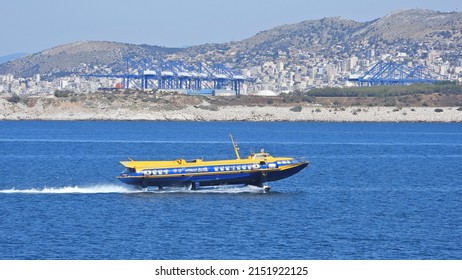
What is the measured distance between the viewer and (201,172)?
168ft

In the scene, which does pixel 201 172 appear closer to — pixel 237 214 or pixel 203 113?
pixel 237 214

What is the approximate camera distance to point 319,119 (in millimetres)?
188125

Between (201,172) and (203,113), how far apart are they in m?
136

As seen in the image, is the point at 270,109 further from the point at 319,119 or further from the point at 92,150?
the point at 92,150

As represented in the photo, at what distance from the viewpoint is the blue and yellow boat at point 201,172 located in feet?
167

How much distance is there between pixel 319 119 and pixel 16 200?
14067 cm

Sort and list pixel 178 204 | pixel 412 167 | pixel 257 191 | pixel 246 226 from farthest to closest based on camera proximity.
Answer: pixel 412 167 → pixel 257 191 → pixel 178 204 → pixel 246 226

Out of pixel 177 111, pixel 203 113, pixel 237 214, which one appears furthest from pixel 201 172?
pixel 177 111

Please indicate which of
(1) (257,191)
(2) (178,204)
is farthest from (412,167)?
(2) (178,204)

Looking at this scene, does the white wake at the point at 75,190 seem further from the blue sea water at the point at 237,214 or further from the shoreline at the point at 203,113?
the shoreline at the point at 203,113

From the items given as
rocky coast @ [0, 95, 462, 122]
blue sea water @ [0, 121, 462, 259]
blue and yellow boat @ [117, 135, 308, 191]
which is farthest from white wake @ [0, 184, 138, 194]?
rocky coast @ [0, 95, 462, 122]

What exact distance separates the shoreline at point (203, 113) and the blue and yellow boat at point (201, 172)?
435 feet

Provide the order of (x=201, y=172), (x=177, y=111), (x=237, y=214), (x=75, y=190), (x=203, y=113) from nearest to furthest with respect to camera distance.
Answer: (x=237, y=214) < (x=201, y=172) < (x=75, y=190) < (x=203, y=113) < (x=177, y=111)

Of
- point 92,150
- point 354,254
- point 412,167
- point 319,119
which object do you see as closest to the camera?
point 354,254
